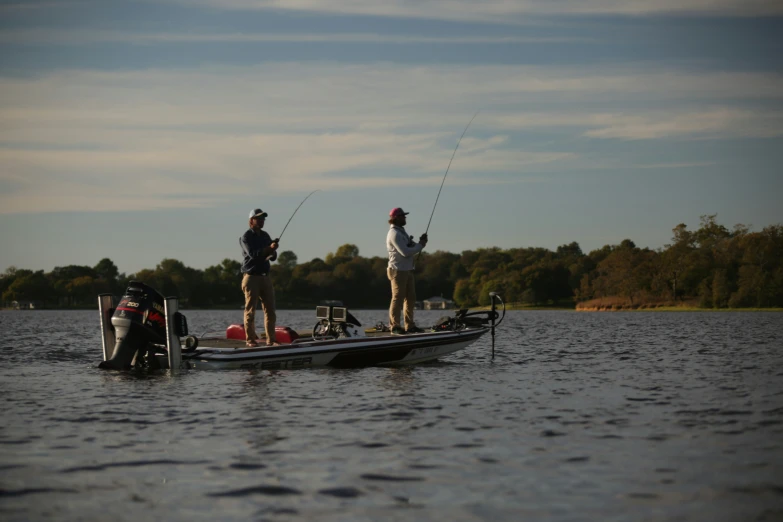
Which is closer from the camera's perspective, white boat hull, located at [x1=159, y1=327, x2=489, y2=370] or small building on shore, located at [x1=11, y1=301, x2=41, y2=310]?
white boat hull, located at [x1=159, y1=327, x2=489, y2=370]

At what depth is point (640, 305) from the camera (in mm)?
122125

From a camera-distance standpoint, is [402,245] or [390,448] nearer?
[390,448]

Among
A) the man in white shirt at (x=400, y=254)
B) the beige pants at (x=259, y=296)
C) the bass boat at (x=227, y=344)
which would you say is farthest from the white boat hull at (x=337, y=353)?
the man in white shirt at (x=400, y=254)

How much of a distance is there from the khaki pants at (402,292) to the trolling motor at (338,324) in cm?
73

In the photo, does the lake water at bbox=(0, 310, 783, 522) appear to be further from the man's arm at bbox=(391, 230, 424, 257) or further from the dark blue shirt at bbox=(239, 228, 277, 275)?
the man's arm at bbox=(391, 230, 424, 257)

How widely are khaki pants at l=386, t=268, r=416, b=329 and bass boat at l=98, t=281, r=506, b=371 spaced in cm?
40

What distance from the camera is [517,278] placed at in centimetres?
14925

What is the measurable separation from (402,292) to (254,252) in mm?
2906

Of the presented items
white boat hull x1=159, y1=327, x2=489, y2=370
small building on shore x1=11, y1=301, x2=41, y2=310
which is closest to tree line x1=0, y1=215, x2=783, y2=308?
small building on shore x1=11, y1=301, x2=41, y2=310

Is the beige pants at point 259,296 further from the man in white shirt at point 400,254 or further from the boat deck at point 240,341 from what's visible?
the man in white shirt at point 400,254

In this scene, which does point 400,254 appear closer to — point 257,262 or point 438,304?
point 257,262

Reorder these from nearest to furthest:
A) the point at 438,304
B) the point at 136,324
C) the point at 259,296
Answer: the point at 136,324 → the point at 259,296 → the point at 438,304

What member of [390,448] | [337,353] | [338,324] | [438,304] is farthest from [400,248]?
[438,304]

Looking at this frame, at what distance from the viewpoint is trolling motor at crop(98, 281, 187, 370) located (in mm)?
14586
